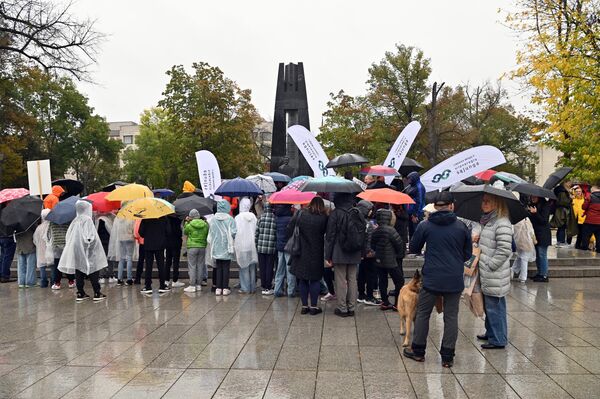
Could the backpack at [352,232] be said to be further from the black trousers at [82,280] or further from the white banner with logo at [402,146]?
the white banner with logo at [402,146]

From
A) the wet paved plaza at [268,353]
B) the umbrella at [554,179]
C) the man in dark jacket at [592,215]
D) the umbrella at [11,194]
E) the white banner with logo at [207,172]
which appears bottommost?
the wet paved plaza at [268,353]

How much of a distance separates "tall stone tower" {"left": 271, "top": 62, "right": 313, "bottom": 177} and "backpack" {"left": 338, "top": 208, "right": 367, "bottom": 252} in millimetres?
11858

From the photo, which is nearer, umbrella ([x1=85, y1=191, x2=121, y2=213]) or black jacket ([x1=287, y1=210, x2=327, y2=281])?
black jacket ([x1=287, y1=210, x2=327, y2=281])

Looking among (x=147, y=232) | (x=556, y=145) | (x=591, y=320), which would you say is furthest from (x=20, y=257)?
(x=556, y=145)

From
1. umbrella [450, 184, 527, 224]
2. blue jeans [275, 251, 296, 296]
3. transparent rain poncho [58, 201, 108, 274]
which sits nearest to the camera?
umbrella [450, 184, 527, 224]

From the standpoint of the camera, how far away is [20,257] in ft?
34.9

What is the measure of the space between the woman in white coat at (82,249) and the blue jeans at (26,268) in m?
2.10

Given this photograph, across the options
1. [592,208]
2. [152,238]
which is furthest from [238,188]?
[592,208]

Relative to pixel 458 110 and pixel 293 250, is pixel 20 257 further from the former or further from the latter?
pixel 458 110

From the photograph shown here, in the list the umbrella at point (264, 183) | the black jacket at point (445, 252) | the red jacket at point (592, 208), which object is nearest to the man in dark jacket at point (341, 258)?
the black jacket at point (445, 252)

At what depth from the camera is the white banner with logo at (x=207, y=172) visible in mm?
13211

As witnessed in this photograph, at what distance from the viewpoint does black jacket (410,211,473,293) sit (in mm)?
5395

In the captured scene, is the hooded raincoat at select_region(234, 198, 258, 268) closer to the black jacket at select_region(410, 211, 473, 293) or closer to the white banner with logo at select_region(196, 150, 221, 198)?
the white banner with logo at select_region(196, 150, 221, 198)

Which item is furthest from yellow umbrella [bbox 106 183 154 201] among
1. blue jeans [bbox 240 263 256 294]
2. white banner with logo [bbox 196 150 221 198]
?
white banner with logo [bbox 196 150 221 198]
